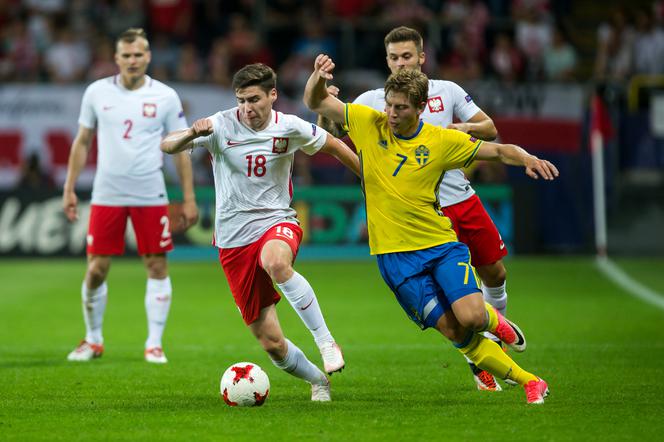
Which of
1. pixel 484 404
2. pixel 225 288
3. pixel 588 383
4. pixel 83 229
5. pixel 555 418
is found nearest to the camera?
pixel 555 418

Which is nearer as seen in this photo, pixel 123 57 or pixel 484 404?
pixel 484 404

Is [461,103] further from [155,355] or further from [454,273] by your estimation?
[155,355]

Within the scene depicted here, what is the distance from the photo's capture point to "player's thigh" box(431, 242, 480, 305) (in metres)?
7.45

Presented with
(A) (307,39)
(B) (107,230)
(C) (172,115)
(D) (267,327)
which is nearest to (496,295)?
(D) (267,327)

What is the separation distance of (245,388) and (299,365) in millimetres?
413

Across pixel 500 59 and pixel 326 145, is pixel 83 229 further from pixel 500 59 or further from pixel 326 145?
pixel 326 145

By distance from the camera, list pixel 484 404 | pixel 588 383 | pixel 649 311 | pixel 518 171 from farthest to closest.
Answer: pixel 518 171
pixel 649 311
pixel 588 383
pixel 484 404

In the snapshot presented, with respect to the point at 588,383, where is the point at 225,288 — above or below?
below

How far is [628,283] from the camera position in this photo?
17.1 meters

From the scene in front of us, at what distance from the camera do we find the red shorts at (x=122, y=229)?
402 inches

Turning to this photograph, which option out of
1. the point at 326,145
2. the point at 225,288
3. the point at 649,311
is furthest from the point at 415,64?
the point at 225,288

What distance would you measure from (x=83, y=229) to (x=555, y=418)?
14.1m

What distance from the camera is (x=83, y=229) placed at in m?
20.0

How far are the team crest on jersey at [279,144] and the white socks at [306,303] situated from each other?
0.87 meters
